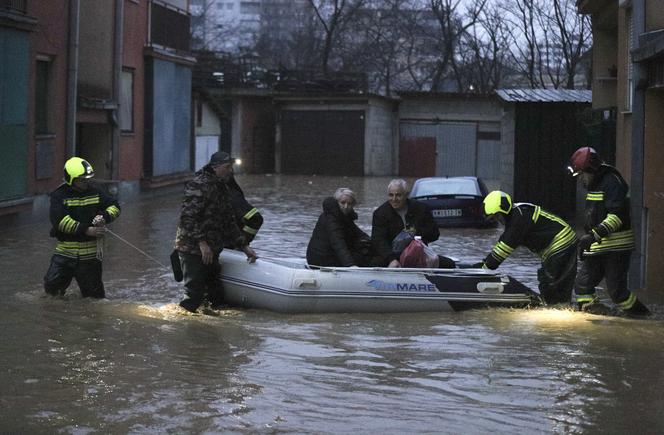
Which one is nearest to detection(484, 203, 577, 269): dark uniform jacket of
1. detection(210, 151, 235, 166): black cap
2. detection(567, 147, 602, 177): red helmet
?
detection(567, 147, 602, 177): red helmet

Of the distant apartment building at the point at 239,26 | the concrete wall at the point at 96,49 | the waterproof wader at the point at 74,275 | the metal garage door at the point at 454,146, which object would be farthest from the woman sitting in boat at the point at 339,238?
the distant apartment building at the point at 239,26

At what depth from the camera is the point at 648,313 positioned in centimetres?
1124

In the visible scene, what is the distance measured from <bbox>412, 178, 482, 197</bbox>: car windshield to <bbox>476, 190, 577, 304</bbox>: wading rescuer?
10.9m

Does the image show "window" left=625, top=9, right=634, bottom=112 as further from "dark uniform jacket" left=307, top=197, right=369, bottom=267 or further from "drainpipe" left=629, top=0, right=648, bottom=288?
A: "dark uniform jacket" left=307, top=197, right=369, bottom=267

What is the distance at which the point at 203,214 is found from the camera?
1098 centimetres

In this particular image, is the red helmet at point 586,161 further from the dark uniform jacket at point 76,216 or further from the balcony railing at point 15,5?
the balcony railing at point 15,5

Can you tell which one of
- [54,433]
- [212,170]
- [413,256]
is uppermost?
[212,170]

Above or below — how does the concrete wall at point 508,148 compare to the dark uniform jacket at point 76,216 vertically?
above

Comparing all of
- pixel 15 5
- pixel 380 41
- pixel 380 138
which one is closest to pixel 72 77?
pixel 15 5

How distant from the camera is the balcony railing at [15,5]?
776 inches

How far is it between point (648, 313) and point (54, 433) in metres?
6.39

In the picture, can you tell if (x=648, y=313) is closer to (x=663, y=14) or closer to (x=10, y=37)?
(x=663, y=14)

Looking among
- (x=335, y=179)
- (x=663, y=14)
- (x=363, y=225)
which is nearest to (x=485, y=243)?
(x=363, y=225)

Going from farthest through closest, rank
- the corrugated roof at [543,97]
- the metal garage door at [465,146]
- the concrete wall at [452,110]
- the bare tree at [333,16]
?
1. the bare tree at [333,16]
2. the metal garage door at [465,146]
3. the concrete wall at [452,110]
4. the corrugated roof at [543,97]
